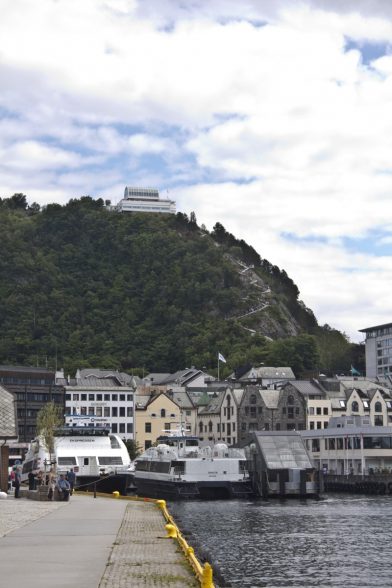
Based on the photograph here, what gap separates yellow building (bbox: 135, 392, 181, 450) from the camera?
17800cm

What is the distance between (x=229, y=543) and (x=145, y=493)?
52858 mm

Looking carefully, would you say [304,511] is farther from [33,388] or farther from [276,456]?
[33,388]

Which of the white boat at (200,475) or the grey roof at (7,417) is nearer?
the grey roof at (7,417)

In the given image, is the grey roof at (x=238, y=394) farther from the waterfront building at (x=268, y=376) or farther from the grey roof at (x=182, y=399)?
the grey roof at (x=182, y=399)

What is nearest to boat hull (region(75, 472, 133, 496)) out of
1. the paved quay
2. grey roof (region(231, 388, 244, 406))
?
the paved quay

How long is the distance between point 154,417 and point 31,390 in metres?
24.5

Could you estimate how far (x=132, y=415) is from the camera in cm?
18038

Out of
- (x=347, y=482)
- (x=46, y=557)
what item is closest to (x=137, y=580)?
(x=46, y=557)

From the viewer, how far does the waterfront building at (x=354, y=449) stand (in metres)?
137

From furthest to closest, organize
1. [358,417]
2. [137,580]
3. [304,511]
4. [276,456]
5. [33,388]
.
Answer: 1. [33,388]
2. [358,417]
3. [276,456]
4. [304,511]
5. [137,580]

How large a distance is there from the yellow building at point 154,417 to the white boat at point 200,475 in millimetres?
77658

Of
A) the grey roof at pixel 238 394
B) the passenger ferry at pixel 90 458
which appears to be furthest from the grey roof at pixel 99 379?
the passenger ferry at pixel 90 458

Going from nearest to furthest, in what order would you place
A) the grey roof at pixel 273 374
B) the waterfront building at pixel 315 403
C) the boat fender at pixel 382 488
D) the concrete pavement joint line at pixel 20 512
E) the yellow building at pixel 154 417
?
the concrete pavement joint line at pixel 20 512 → the boat fender at pixel 382 488 → the waterfront building at pixel 315 403 → the yellow building at pixel 154 417 → the grey roof at pixel 273 374

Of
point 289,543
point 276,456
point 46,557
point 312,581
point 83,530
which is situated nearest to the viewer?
point 46,557
